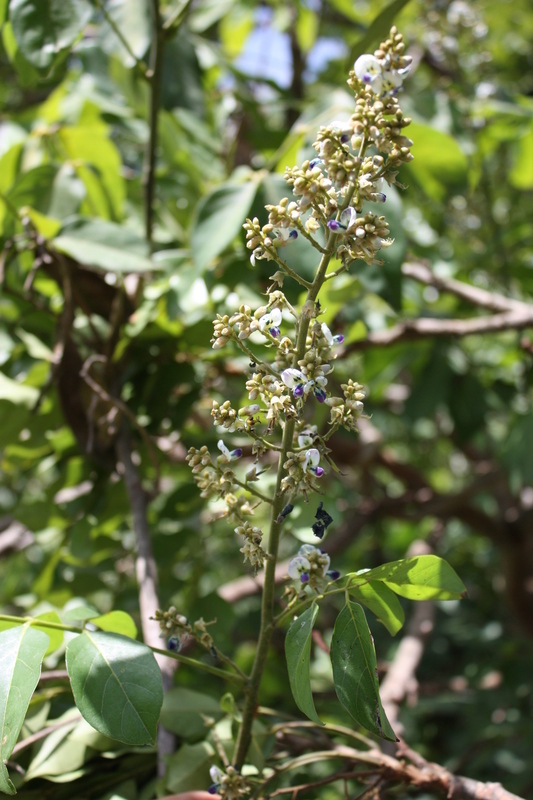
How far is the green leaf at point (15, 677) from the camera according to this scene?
0.52 metres

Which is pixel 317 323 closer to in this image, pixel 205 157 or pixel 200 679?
pixel 205 157

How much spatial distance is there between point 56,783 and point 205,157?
1022 millimetres

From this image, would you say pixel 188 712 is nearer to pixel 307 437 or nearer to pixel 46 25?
pixel 307 437

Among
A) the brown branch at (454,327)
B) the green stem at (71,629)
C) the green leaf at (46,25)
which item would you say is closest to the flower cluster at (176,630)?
the green stem at (71,629)

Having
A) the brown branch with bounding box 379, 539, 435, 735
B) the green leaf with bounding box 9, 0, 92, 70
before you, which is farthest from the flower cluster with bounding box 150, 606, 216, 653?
the green leaf with bounding box 9, 0, 92, 70

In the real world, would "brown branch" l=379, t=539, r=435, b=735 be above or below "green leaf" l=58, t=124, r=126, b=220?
below

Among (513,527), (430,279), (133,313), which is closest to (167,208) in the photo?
(133,313)

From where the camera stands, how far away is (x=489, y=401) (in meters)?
1.85

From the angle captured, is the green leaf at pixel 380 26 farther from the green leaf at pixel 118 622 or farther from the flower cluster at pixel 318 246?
the green leaf at pixel 118 622

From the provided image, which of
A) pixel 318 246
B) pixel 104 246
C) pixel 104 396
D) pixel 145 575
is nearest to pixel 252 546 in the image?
pixel 318 246

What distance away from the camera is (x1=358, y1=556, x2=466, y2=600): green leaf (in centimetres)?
53

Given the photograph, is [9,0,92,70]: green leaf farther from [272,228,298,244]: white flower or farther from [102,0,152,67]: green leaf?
[272,228,298,244]: white flower

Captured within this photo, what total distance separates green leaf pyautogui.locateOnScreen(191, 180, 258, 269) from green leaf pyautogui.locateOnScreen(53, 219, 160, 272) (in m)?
0.07

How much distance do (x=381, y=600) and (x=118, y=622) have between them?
9.8 inches
